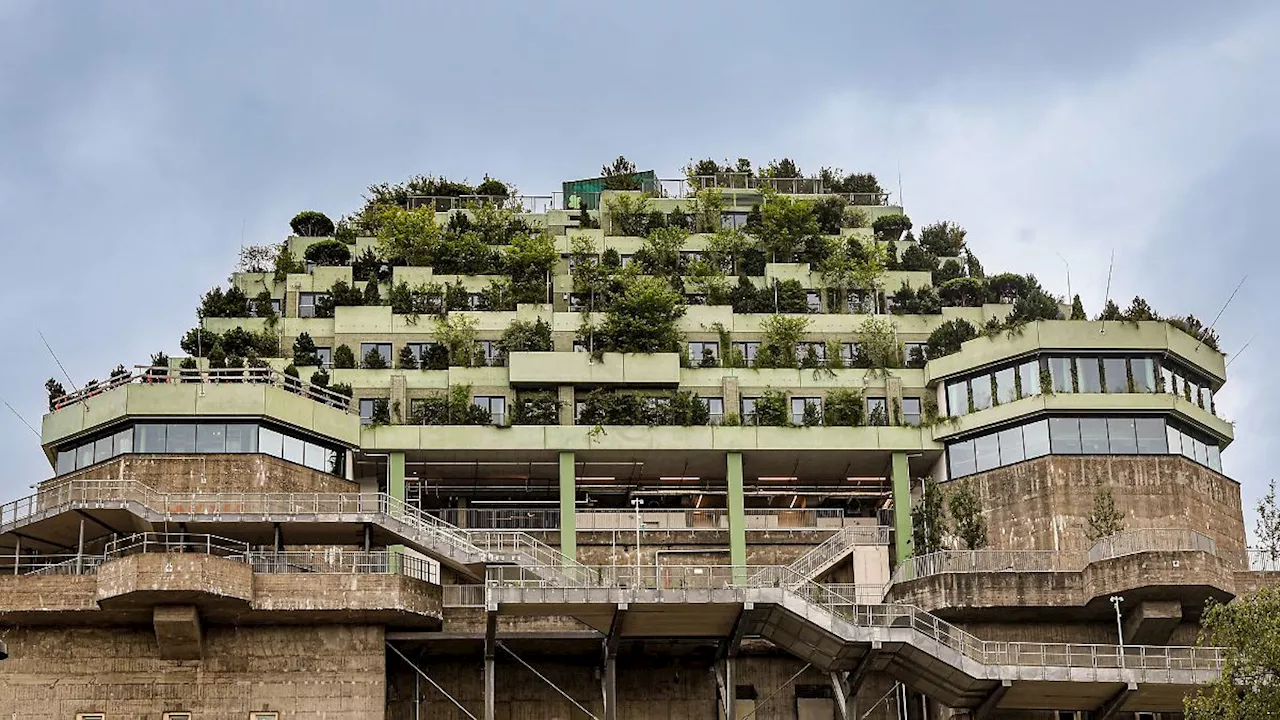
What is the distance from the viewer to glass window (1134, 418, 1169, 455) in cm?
7031

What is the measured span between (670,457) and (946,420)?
11269 millimetres

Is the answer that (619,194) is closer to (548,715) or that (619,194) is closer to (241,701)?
(548,715)

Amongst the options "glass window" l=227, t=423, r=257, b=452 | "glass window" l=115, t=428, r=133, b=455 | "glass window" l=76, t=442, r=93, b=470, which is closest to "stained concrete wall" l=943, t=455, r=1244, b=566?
"glass window" l=227, t=423, r=257, b=452

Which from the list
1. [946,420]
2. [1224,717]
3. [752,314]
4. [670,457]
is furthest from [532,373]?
[1224,717]

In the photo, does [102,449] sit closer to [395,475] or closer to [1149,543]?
[395,475]

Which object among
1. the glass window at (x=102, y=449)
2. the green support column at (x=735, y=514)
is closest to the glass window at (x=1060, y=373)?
the green support column at (x=735, y=514)

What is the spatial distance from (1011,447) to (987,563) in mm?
6623

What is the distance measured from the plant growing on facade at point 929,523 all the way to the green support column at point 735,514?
669cm

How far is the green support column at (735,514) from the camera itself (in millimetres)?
71562

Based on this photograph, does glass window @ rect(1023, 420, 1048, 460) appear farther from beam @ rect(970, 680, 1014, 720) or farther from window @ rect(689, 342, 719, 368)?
window @ rect(689, 342, 719, 368)

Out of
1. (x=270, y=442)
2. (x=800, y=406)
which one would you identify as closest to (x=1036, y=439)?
(x=800, y=406)

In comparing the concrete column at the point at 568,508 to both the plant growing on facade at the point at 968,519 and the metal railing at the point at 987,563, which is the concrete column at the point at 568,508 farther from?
the plant growing on facade at the point at 968,519

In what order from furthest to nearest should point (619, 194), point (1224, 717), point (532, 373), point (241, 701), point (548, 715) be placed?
point (619, 194), point (532, 373), point (548, 715), point (241, 701), point (1224, 717)

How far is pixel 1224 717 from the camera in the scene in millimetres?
50375
